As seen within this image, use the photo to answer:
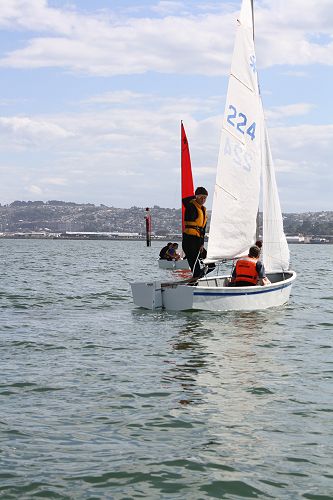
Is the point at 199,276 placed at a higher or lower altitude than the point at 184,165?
lower

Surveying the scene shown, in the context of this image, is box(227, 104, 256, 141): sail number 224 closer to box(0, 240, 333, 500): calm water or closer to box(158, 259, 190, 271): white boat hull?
box(0, 240, 333, 500): calm water

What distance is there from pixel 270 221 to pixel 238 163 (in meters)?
1.98

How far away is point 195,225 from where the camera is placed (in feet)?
64.1

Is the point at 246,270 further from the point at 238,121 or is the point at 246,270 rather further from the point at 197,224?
the point at 238,121

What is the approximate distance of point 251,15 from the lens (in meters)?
21.8

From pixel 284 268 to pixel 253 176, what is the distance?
2793mm

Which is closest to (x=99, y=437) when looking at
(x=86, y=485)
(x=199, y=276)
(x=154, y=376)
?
(x=86, y=485)

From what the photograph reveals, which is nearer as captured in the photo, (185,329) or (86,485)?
(86,485)

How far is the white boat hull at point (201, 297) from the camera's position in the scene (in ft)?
58.7

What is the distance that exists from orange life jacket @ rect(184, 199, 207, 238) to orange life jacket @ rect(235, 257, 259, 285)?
1483 mm

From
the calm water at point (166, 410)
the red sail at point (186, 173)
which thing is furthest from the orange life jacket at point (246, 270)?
the red sail at point (186, 173)

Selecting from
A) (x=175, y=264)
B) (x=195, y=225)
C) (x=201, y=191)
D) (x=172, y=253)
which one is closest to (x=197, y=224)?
(x=195, y=225)

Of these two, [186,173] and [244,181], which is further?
[186,173]

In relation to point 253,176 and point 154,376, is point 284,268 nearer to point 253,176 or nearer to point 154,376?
point 253,176
